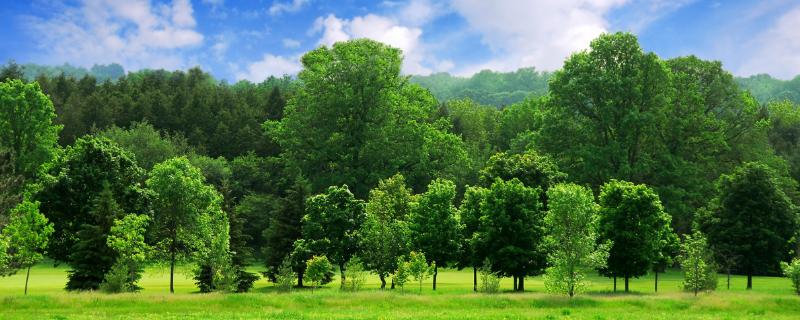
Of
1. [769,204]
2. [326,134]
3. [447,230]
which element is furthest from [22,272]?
[769,204]

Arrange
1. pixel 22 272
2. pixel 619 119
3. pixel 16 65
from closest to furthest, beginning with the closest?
pixel 22 272 < pixel 619 119 < pixel 16 65

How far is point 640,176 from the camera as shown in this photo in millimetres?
69750

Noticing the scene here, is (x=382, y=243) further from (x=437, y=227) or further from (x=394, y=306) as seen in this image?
(x=394, y=306)

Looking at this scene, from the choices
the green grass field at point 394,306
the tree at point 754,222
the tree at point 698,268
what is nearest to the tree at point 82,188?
the green grass field at point 394,306

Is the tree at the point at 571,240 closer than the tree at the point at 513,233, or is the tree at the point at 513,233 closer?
the tree at the point at 571,240

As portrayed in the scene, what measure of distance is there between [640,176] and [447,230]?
97.8 feet

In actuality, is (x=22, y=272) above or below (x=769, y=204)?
below

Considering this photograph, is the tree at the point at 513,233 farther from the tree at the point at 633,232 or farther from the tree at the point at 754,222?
the tree at the point at 754,222

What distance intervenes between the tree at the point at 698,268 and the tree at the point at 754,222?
7.91 m

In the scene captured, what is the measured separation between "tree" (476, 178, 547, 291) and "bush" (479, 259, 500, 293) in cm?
261

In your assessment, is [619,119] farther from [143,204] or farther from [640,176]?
[143,204]

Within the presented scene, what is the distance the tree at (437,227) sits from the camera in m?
50.0

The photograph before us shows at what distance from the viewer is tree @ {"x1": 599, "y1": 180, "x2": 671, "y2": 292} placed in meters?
47.9

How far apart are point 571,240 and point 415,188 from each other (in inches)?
1889
